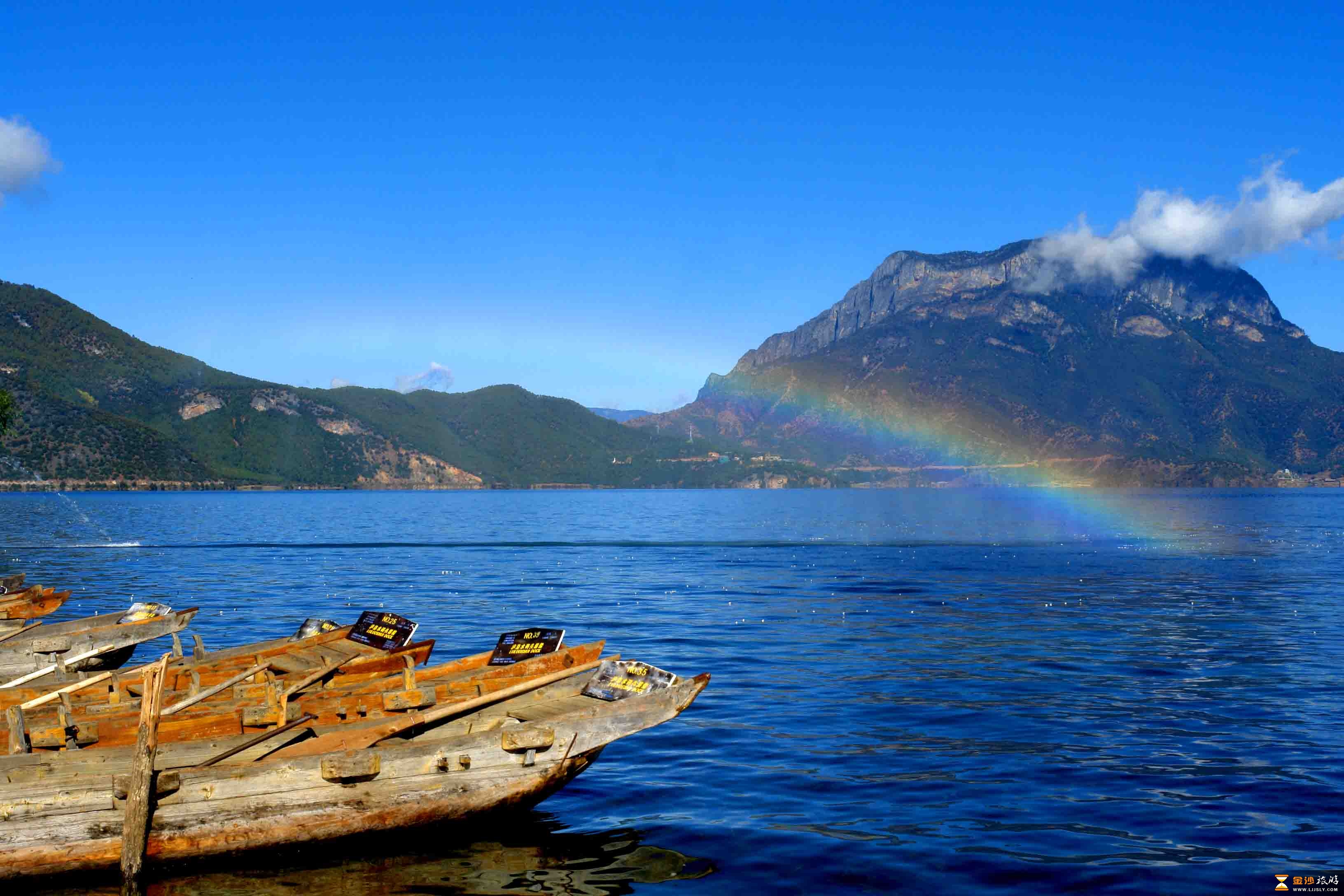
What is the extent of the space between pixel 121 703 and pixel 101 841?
5171mm

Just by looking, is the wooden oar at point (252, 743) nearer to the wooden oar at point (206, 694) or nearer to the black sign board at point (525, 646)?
the wooden oar at point (206, 694)

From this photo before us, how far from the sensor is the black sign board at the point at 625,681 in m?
18.0

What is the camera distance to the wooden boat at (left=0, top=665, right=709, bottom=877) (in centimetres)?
1436

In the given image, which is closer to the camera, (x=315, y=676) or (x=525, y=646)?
(x=315, y=676)

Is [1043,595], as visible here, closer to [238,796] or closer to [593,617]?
[593,617]

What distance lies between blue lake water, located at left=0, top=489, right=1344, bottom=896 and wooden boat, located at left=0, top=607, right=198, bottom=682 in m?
7.28

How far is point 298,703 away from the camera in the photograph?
18.9 metres

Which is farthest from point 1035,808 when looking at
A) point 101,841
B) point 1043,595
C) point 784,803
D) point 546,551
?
point 546,551

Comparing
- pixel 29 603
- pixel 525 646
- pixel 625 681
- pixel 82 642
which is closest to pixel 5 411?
pixel 29 603

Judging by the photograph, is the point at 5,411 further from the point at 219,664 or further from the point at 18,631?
the point at 219,664

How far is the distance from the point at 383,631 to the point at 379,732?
23.0ft

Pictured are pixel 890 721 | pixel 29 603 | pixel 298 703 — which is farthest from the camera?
pixel 29 603

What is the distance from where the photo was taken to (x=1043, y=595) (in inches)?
2124

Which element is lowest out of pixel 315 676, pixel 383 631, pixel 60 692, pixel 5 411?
pixel 60 692
